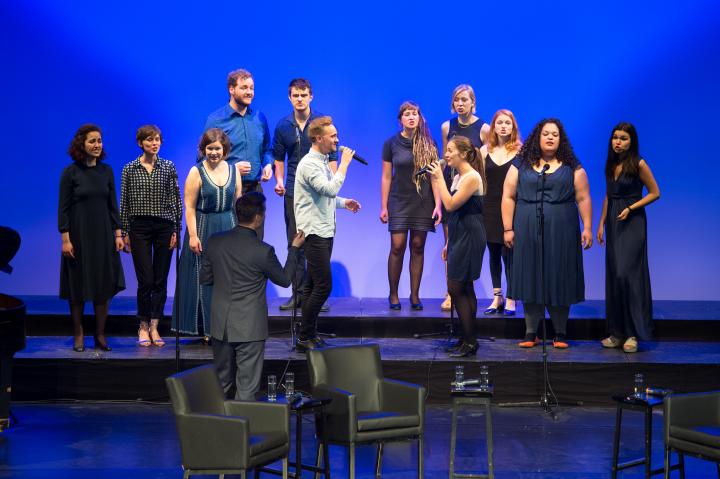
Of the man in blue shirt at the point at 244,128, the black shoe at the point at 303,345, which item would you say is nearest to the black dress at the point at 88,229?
the man in blue shirt at the point at 244,128

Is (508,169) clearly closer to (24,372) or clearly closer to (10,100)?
(24,372)

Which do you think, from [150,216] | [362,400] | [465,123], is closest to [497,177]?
[465,123]

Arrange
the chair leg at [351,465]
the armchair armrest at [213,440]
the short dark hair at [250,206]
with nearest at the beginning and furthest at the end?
the armchair armrest at [213,440] < the chair leg at [351,465] < the short dark hair at [250,206]

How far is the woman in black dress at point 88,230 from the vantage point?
7.15m

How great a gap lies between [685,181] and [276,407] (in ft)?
18.3

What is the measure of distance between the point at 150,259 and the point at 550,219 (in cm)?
279

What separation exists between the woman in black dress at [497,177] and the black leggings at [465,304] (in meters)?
0.97

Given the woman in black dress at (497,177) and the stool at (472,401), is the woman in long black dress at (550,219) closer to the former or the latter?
the woman in black dress at (497,177)

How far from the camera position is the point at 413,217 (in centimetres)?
843

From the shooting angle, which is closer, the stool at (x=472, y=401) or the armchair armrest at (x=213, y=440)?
the armchair armrest at (x=213, y=440)

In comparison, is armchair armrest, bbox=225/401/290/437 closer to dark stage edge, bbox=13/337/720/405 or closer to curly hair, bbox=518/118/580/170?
dark stage edge, bbox=13/337/720/405

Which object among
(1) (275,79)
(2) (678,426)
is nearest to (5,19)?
(1) (275,79)

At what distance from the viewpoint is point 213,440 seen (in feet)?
15.9

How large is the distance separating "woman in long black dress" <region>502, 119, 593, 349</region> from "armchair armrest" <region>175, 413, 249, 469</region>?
3.06m
